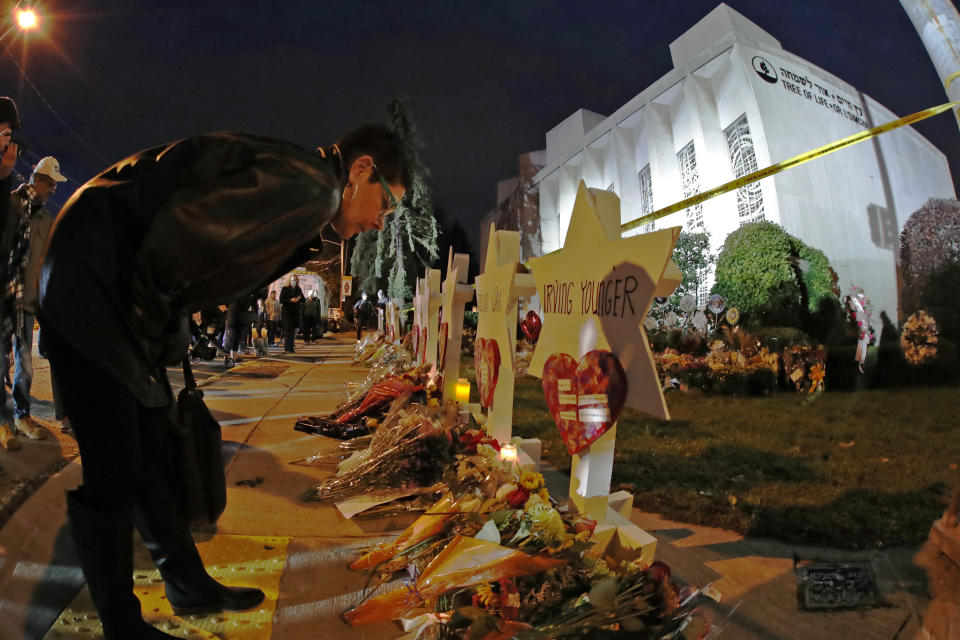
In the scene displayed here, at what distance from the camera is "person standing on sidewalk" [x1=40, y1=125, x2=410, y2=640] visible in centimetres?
121

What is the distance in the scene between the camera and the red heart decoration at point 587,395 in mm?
1863

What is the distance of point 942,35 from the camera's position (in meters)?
2.59

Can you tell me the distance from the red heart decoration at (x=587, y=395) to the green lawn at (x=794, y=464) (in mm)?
1253

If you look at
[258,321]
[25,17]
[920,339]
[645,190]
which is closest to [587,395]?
[920,339]

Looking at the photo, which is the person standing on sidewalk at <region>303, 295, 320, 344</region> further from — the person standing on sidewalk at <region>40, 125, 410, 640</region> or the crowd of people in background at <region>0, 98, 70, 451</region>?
the person standing on sidewalk at <region>40, 125, 410, 640</region>

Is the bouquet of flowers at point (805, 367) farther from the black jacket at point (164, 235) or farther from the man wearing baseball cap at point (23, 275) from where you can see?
the man wearing baseball cap at point (23, 275)

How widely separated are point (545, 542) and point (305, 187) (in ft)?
4.59

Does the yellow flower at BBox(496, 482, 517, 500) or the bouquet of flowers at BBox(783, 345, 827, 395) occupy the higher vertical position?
the yellow flower at BBox(496, 482, 517, 500)

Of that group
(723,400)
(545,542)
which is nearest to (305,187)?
(545,542)

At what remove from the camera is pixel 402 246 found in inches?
1147

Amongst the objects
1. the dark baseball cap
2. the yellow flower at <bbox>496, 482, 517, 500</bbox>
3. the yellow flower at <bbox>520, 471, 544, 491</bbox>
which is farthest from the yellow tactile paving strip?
the dark baseball cap

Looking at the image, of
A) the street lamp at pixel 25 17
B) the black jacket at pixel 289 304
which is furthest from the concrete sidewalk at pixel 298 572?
the black jacket at pixel 289 304

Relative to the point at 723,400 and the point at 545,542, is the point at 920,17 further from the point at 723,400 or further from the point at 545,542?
the point at 723,400

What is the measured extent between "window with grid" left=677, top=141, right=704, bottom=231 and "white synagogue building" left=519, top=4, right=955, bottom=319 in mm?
64
